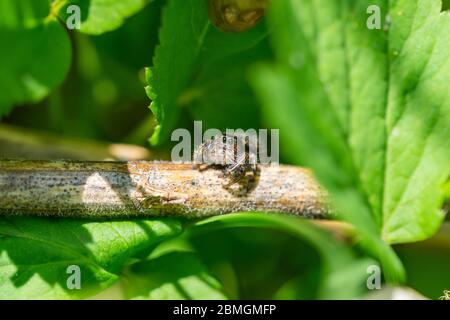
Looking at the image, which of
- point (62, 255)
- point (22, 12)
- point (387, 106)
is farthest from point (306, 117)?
point (22, 12)

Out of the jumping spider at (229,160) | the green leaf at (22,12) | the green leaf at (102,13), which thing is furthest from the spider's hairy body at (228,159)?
the green leaf at (22,12)

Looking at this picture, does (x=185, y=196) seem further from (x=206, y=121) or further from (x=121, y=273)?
(x=206, y=121)

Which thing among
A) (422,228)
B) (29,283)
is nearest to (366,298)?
(422,228)

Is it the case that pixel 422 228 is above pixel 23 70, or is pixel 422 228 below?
below

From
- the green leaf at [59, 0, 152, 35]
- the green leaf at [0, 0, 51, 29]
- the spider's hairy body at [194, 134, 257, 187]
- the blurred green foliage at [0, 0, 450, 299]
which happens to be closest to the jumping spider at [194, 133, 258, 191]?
the spider's hairy body at [194, 134, 257, 187]

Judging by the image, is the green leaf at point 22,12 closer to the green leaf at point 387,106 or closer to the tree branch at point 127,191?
the tree branch at point 127,191
